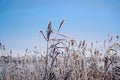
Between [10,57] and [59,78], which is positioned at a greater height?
[10,57]

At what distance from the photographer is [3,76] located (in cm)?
459

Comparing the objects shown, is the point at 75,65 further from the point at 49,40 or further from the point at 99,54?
the point at 49,40

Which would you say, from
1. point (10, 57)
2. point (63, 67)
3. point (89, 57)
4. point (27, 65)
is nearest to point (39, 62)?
point (27, 65)

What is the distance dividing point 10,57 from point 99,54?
2.70m

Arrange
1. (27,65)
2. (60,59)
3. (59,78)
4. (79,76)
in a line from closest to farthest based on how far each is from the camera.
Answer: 1. (59,78)
2. (79,76)
3. (60,59)
4. (27,65)

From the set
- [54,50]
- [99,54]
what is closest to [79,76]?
[99,54]

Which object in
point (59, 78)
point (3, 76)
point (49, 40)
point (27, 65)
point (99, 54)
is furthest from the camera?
point (27, 65)

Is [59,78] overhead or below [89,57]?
below

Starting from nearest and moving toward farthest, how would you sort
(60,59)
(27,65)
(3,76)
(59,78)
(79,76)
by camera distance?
1. (59,78)
2. (79,76)
3. (60,59)
4. (3,76)
5. (27,65)

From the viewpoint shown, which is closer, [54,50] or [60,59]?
[54,50]

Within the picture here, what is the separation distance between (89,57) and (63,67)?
31.6 inches

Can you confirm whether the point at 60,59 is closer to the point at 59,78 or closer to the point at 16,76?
the point at 59,78

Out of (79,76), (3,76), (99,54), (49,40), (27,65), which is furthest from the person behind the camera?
(27,65)

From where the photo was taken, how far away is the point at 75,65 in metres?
2.85
